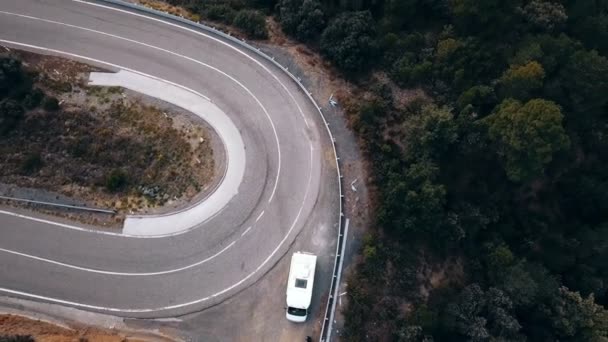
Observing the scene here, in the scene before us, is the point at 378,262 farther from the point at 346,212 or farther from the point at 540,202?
the point at 540,202

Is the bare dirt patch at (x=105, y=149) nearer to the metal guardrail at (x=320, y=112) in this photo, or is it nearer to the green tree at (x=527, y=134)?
the metal guardrail at (x=320, y=112)

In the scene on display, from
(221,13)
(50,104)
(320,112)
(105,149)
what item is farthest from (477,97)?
(50,104)

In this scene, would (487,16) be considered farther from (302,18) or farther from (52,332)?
(52,332)

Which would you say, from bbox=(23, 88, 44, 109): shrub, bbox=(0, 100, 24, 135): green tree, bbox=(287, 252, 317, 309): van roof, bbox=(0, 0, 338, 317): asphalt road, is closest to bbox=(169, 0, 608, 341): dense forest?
bbox=(287, 252, 317, 309): van roof

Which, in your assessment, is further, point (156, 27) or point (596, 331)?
point (156, 27)

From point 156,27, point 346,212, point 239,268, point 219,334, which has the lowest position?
point 219,334

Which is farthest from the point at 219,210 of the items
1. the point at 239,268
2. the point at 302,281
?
the point at 302,281

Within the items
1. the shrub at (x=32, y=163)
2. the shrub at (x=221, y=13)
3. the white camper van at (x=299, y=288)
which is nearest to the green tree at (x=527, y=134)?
the white camper van at (x=299, y=288)
